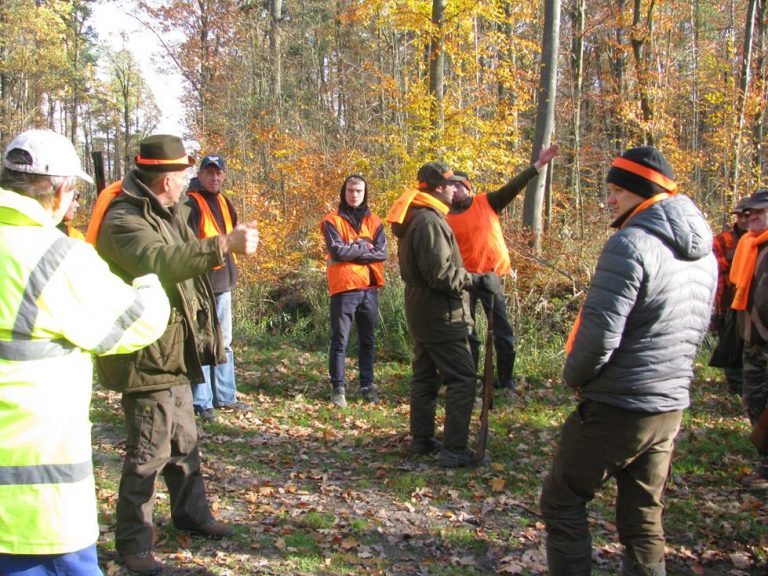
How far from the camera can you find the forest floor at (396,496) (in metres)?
4.04

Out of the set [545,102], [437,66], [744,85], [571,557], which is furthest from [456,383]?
[744,85]

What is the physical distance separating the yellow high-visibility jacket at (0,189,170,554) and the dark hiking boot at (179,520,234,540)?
1923mm

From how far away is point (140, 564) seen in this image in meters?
3.63

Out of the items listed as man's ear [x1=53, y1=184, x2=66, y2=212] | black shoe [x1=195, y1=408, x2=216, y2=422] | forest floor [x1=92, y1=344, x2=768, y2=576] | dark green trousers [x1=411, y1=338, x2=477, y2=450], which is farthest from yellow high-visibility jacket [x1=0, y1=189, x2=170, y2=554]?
black shoe [x1=195, y1=408, x2=216, y2=422]

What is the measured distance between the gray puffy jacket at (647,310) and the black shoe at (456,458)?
102 inches

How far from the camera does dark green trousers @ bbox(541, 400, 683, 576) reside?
3.07 m

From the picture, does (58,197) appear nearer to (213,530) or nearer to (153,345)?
(153,345)

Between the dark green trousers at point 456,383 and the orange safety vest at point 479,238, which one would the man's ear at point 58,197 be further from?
the orange safety vest at point 479,238

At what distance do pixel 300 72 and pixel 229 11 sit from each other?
12.6 feet

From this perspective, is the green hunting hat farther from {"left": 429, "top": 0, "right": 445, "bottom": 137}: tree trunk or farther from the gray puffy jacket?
{"left": 429, "top": 0, "right": 445, "bottom": 137}: tree trunk

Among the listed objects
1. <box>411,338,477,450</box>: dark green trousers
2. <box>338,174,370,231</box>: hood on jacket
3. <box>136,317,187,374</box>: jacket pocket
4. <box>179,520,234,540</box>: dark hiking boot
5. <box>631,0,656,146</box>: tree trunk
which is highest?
<box>631,0,656,146</box>: tree trunk

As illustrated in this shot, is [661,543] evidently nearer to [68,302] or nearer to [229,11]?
[68,302]

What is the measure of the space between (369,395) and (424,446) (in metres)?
1.73

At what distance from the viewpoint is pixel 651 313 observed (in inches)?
118
